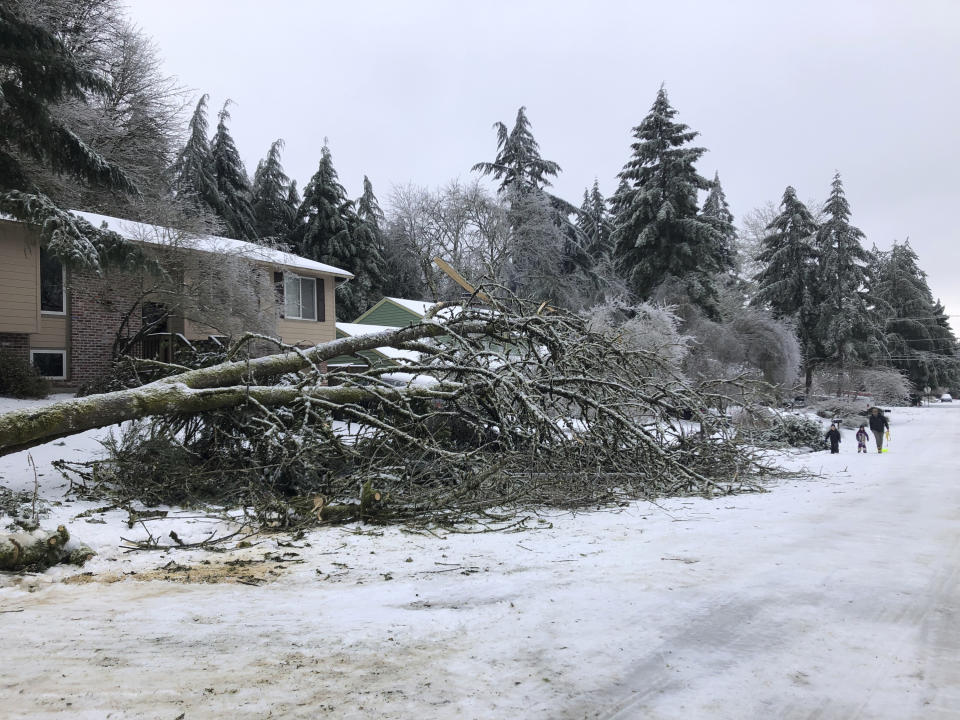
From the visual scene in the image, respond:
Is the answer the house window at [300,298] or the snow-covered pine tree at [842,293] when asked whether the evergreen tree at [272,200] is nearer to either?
the house window at [300,298]

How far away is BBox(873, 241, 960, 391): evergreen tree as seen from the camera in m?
44.0

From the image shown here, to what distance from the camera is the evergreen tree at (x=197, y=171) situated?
1160 inches

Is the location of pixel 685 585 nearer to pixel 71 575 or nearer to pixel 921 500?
pixel 71 575

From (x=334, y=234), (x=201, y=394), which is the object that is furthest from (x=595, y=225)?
(x=201, y=394)

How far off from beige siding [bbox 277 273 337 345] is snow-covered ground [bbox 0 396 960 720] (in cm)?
1562

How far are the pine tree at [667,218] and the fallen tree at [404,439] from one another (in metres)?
19.4

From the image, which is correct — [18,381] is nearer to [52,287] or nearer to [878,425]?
[52,287]

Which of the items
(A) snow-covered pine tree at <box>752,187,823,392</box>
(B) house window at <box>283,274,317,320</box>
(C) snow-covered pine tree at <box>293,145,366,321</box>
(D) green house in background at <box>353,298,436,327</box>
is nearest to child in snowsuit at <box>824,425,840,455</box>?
(D) green house in background at <box>353,298,436,327</box>

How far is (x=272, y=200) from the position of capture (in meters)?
36.9

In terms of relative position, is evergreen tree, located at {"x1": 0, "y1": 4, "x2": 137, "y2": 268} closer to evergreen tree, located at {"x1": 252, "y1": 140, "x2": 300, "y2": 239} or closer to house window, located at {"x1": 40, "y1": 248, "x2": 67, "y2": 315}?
house window, located at {"x1": 40, "y1": 248, "x2": 67, "y2": 315}

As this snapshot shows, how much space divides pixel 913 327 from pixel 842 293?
64.7ft

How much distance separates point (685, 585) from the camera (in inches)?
131

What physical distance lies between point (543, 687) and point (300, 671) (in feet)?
3.02

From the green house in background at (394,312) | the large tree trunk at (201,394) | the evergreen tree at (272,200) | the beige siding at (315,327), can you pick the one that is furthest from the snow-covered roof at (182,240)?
the evergreen tree at (272,200)
